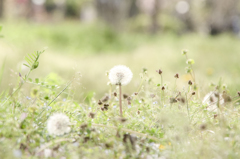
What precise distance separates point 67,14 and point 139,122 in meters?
27.2

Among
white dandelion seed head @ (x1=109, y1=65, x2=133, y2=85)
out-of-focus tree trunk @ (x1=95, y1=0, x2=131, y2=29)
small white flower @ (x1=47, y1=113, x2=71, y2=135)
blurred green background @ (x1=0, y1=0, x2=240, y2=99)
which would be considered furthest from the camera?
out-of-focus tree trunk @ (x1=95, y1=0, x2=131, y2=29)

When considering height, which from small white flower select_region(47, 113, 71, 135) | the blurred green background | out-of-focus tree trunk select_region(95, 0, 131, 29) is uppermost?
out-of-focus tree trunk select_region(95, 0, 131, 29)

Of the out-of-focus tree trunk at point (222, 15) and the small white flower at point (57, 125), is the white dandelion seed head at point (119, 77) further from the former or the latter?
the out-of-focus tree trunk at point (222, 15)

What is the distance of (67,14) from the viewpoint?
2738 cm

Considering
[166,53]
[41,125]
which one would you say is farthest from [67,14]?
[41,125]

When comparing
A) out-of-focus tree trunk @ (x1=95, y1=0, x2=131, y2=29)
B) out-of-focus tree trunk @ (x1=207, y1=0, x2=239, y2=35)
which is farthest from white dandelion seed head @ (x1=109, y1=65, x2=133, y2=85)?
out-of-focus tree trunk @ (x1=207, y1=0, x2=239, y2=35)

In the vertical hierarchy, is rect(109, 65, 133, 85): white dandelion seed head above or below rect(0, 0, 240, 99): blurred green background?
below

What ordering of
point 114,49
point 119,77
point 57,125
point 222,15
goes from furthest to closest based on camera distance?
point 222,15 → point 114,49 → point 119,77 → point 57,125

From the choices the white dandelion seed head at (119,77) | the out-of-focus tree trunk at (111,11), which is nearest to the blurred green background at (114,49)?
the out-of-focus tree trunk at (111,11)

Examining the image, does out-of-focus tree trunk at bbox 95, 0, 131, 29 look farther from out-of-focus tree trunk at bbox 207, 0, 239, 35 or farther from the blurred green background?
out-of-focus tree trunk at bbox 207, 0, 239, 35

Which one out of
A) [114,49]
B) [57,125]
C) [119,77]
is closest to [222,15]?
[114,49]

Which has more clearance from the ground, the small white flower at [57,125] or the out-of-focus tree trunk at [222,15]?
the out-of-focus tree trunk at [222,15]

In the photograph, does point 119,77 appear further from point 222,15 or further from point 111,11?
point 222,15

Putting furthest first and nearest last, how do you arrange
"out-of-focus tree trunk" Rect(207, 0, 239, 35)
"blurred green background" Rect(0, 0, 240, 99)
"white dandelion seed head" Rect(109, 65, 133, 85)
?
"out-of-focus tree trunk" Rect(207, 0, 239, 35)
"blurred green background" Rect(0, 0, 240, 99)
"white dandelion seed head" Rect(109, 65, 133, 85)
